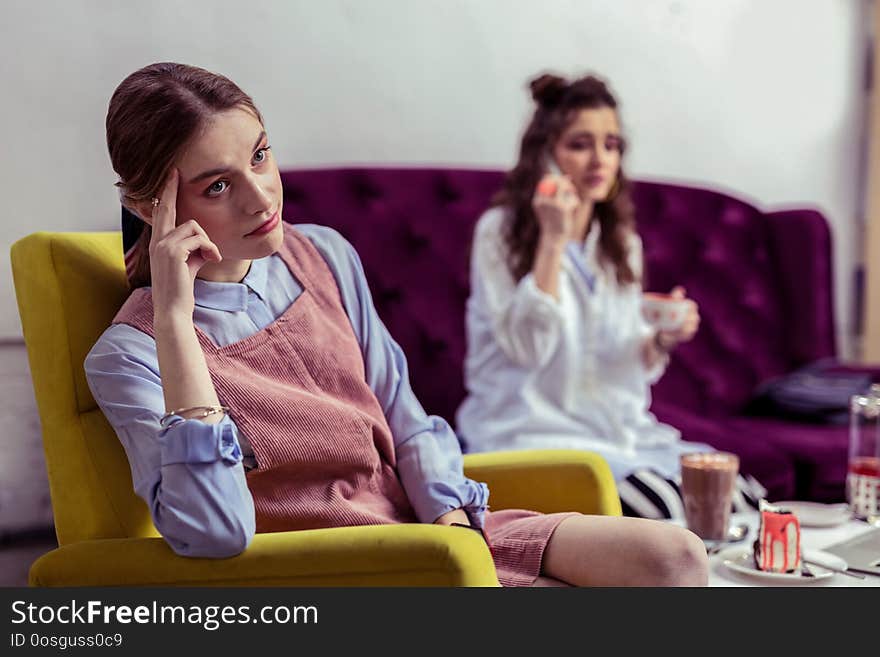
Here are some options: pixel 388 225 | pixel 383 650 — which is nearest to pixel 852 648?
pixel 383 650

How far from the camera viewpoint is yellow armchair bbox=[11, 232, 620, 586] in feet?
3.26

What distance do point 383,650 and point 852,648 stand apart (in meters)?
0.49

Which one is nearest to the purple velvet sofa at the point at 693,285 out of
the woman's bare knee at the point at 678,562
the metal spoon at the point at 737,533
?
the metal spoon at the point at 737,533

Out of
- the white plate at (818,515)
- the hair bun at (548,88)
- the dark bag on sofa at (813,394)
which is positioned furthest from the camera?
the dark bag on sofa at (813,394)

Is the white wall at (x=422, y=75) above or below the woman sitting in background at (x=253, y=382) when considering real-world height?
above

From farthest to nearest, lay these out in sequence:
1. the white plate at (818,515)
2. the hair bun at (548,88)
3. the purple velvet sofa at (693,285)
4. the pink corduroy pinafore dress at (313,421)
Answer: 1. the purple velvet sofa at (693,285)
2. the hair bun at (548,88)
3. the white plate at (818,515)
4. the pink corduroy pinafore dress at (313,421)

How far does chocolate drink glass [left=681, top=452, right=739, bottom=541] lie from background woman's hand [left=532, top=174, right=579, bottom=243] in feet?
1.82

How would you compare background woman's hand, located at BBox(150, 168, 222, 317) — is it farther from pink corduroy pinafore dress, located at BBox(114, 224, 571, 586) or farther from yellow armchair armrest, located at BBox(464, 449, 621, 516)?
yellow armchair armrest, located at BBox(464, 449, 621, 516)

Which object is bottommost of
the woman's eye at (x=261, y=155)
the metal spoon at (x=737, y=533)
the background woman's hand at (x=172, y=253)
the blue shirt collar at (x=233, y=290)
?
the metal spoon at (x=737, y=533)

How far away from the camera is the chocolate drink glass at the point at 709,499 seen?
1.47 metres

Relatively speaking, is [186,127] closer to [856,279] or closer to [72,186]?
[72,186]

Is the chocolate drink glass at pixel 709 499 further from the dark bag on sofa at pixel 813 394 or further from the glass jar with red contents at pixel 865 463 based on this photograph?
the dark bag on sofa at pixel 813 394

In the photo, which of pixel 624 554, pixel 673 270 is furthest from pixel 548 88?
pixel 624 554

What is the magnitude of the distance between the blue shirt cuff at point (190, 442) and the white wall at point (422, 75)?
0.29 meters
